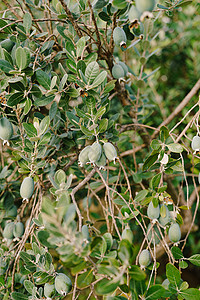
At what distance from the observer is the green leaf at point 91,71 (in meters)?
0.71

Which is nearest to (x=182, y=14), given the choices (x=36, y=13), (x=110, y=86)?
(x=36, y=13)

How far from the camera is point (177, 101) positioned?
2254 millimetres

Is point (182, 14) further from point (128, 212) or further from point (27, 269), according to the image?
point (27, 269)

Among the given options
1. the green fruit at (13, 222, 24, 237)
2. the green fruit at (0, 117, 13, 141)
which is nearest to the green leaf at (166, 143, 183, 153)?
the green fruit at (0, 117, 13, 141)

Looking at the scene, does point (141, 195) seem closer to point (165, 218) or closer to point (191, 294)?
point (165, 218)

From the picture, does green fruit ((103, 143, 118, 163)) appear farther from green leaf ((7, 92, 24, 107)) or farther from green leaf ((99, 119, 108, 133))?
green leaf ((7, 92, 24, 107))

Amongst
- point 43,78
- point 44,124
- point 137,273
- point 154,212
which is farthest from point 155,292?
point 43,78

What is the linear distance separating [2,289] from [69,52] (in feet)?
2.47

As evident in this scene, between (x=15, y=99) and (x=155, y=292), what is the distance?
0.60m

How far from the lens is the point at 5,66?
0.71m

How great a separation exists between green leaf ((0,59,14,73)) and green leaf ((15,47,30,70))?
0.03 metres

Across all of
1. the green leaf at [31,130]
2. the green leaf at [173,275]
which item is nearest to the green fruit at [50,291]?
the green leaf at [173,275]

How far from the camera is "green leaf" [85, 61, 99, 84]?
0.71 m

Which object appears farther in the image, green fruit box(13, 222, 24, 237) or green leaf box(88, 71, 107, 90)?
green fruit box(13, 222, 24, 237)
